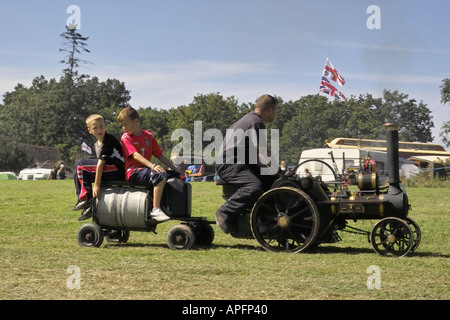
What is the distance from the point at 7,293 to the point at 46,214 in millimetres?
8273

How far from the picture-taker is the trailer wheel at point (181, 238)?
814cm

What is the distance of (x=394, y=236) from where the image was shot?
7.63m

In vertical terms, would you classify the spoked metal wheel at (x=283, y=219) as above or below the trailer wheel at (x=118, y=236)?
above

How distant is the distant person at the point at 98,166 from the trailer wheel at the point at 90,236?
13cm

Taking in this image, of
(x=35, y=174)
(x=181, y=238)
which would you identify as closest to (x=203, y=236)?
(x=181, y=238)

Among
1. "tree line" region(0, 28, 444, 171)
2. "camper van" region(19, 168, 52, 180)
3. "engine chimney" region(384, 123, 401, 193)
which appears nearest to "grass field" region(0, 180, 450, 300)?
"engine chimney" region(384, 123, 401, 193)

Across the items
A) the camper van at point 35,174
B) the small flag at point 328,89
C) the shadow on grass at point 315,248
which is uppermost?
the small flag at point 328,89

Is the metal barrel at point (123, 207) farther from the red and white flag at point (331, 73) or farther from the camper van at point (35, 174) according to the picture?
the camper van at point (35, 174)

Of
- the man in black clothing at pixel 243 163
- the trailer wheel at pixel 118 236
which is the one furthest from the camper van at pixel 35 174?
the man in black clothing at pixel 243 163

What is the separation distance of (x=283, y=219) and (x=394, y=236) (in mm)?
1252

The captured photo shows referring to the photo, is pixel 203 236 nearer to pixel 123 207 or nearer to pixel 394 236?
pixel 123 207

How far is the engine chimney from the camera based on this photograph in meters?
7.62

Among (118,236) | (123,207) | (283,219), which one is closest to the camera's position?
(283,219)
